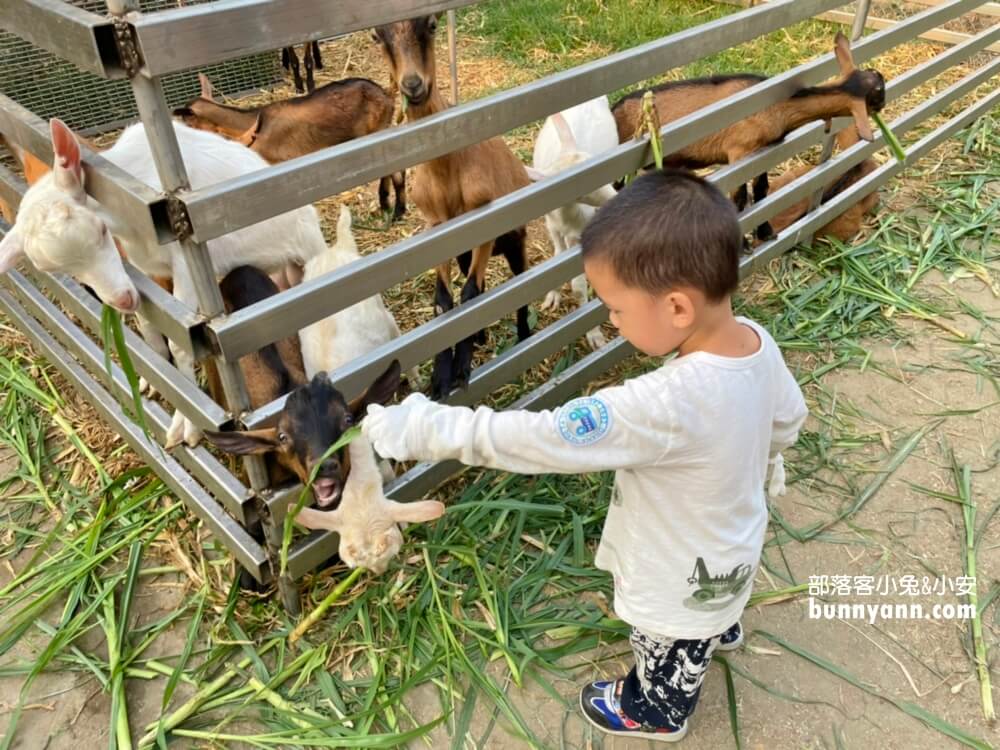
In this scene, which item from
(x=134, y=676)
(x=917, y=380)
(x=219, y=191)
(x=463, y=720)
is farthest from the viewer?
(x=917, y=380)

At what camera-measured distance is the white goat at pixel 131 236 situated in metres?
2.05

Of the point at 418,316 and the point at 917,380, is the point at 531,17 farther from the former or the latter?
the point at 917,380

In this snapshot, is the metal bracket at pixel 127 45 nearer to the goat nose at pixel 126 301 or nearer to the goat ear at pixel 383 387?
the goat nose at pixel 126 301

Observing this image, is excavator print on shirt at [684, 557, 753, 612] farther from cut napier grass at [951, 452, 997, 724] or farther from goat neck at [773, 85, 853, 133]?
goat neck at [773, 85, 853, 133]

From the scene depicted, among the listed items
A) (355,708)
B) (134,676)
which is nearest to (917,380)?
(355,708)

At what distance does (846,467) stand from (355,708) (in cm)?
227

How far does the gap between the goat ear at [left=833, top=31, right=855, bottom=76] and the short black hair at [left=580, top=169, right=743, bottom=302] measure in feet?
8.76

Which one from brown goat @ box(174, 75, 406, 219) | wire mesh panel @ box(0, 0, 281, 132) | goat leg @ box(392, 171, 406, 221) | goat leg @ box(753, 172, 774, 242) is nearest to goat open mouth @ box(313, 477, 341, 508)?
goat leg @ box(753, 172, 774, 242)

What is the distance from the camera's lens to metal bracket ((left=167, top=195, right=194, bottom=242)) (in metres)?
1.74

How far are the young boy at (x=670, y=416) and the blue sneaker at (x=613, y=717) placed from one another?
2.08 ft

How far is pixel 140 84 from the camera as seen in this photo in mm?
1604

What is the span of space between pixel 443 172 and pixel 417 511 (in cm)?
169

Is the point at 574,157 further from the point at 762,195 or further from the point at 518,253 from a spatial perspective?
the point at 762,195

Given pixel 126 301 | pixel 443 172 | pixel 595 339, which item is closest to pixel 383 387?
pixel 126 301
